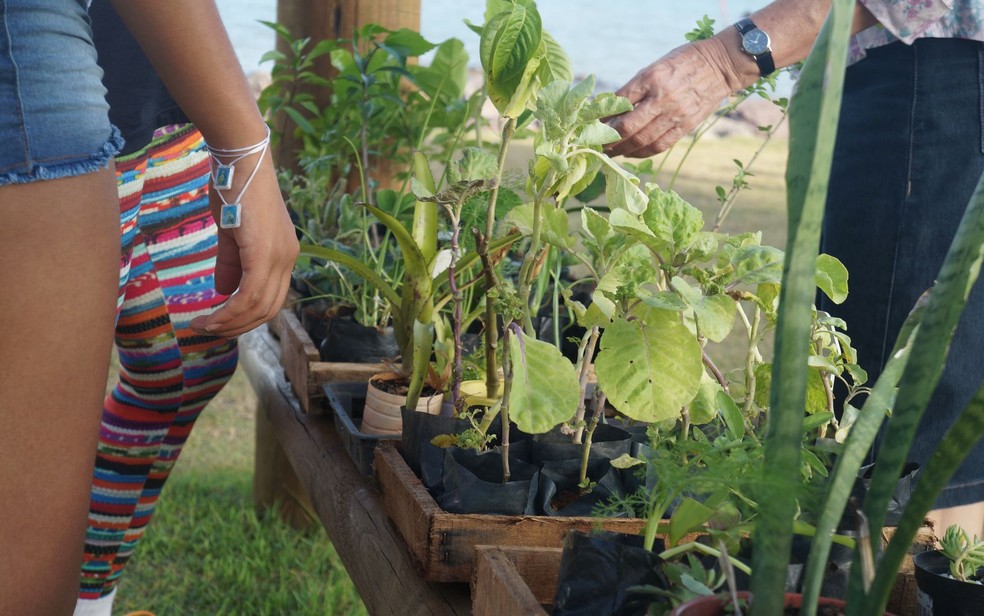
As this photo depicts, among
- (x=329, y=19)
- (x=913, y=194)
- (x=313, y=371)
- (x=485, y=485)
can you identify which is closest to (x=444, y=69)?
(x=329, y=19)

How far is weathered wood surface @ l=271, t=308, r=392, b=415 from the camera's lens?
1581 mm

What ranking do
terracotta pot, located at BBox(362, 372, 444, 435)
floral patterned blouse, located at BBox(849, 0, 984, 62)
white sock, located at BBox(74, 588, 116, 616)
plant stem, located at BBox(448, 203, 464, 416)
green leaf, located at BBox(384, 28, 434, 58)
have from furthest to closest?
green leaf, located at BBox(384, 28, 434, 58), white sock, located at BBox(74, 588, 116, 616), floral patterned blouse, located at BBox(849, 0, 984, 62), terracotta pot, located at BBox(362, 372, 444, 435), plant stem, located at BBox(448, 203, 464, 416)

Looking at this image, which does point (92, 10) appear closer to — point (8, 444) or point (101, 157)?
point (101, 157)

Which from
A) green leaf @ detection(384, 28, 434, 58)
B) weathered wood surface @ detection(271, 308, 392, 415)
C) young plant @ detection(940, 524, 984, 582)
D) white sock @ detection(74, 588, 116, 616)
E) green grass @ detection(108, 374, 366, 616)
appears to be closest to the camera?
young plant @ detection(940, 524, 984, 582)

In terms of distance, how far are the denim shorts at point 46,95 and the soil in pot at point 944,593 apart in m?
0.77

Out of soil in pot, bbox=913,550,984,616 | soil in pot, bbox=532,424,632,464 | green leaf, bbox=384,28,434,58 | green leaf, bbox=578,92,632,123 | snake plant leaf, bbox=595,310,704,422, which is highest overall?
green leaf, bbox=578,92,632,123

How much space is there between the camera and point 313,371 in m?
1.58

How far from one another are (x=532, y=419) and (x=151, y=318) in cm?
97

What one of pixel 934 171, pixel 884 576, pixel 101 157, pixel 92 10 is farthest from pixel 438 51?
pixel 884 576

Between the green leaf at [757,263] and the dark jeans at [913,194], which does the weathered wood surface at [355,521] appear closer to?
the green leaf at [757,263]

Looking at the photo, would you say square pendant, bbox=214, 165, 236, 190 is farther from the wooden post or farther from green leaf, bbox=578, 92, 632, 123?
the wooden post

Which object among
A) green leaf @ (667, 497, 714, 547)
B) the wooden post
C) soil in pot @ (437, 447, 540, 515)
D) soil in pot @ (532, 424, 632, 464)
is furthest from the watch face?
the wooden post

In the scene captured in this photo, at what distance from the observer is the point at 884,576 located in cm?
57

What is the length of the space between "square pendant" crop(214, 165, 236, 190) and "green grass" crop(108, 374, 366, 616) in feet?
4.90
